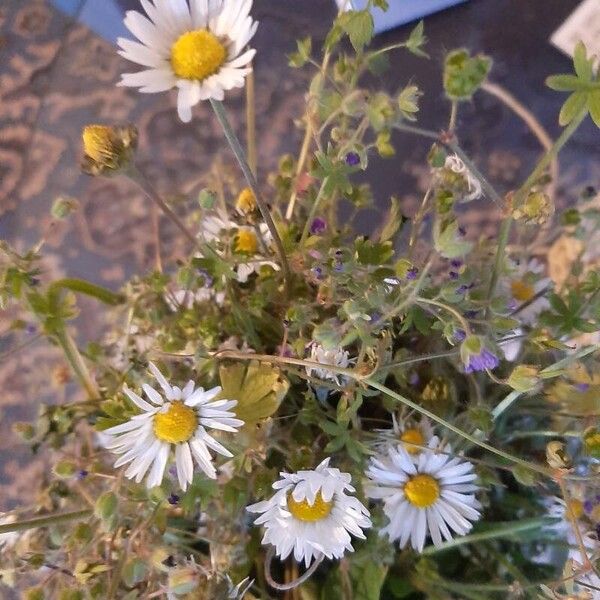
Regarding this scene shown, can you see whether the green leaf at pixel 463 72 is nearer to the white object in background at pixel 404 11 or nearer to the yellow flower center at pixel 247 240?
the yellow flower center at pixel 247 240

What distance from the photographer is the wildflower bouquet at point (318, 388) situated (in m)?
0.34

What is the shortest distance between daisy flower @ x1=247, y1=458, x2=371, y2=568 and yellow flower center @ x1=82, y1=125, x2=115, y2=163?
0.57 ft

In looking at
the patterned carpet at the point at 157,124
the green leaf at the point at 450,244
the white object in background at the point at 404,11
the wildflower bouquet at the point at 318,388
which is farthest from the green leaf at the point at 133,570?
the white object in background at the point at 404,11

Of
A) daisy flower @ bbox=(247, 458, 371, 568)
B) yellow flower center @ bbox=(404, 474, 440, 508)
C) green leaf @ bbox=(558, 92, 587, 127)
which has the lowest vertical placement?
daisy flower @ bbox=(247, 458, 371, 568)

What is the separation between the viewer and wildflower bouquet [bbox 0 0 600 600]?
0.34m

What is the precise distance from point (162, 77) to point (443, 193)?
147 mm

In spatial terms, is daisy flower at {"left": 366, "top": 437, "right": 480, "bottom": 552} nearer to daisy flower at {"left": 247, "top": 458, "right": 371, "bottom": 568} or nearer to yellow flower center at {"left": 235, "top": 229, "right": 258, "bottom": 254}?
daisy flower at {"left": 247, "top": 458, "right": 371, "bottom": 568}

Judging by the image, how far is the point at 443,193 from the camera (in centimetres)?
38

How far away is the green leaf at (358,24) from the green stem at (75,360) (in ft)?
0.75

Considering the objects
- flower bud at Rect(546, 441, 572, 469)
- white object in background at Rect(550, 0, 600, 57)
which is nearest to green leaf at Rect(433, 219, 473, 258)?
flower bud at Rect(546, 441, 572, 469)

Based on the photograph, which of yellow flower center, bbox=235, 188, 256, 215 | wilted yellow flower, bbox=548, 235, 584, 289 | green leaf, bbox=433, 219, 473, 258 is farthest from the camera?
wilted yellow flower, bbox=548, 235, 584, 289

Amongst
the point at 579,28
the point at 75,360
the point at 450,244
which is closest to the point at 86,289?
the point at 75,360

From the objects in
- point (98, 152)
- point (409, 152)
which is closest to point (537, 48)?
point (409, 152)

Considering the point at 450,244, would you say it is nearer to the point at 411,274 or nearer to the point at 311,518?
the point at 411,274
